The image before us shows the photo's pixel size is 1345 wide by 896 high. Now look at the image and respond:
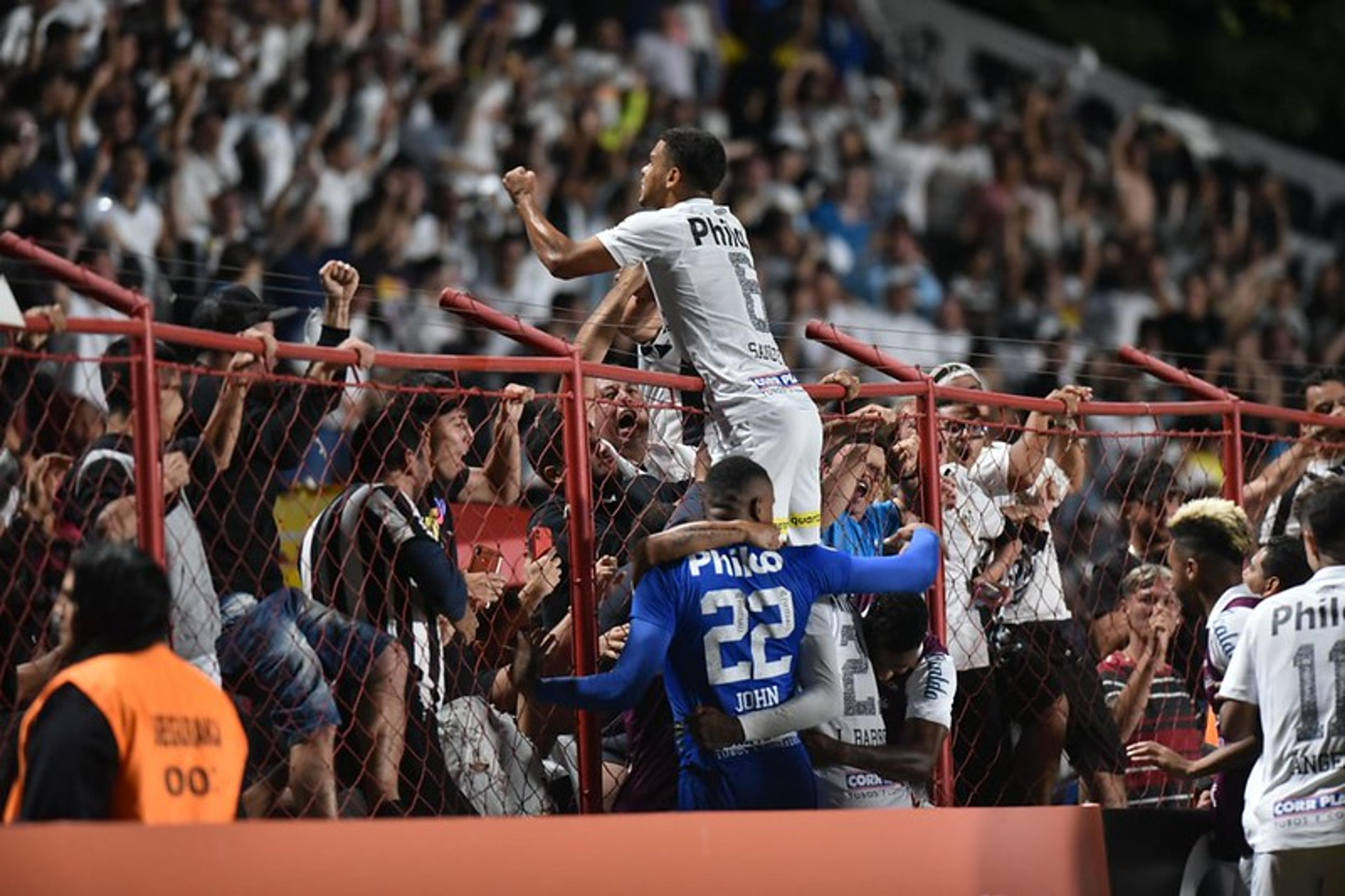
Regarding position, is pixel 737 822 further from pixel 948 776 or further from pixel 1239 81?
pixel 1239 81

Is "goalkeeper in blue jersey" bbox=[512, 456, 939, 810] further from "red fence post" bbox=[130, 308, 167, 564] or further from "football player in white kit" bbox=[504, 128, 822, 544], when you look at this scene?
"red fence post" bbox=[130, 308, 167, 564]

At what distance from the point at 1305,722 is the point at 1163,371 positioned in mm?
1978

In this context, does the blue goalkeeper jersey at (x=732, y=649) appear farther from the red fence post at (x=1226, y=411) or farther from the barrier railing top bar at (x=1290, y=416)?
the barrier railing top bar at (x=1290, y=416)

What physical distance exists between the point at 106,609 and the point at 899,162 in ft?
43.3

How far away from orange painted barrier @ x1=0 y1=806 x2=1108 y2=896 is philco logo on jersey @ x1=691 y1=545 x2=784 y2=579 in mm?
675

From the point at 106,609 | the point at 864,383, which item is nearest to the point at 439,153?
the point at 864,383

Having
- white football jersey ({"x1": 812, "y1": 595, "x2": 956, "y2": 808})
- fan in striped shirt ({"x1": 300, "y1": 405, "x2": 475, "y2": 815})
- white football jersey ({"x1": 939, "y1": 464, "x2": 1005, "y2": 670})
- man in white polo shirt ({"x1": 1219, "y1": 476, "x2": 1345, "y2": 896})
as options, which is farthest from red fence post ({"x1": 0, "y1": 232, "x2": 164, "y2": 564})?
man in white polo shirt ({"x1": 1219, "y1": 476, "x2": 1345, "y2": 896})

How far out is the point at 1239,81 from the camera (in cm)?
2089

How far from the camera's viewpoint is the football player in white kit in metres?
6.57

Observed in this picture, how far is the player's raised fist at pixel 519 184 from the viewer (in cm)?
666

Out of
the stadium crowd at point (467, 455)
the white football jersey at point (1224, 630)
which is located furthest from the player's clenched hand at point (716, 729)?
the white football jersey at point (1224, 630)

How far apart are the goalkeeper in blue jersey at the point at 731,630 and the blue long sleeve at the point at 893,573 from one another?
17 cm

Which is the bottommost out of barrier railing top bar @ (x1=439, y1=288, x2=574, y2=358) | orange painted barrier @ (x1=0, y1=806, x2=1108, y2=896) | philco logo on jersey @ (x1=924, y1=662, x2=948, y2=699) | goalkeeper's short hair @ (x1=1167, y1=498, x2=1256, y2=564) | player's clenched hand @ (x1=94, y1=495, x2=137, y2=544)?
orange painted barrier @ (x1=0, y1=806, x2=1108, y2=896)

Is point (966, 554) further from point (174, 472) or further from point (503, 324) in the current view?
point (174, 472)
